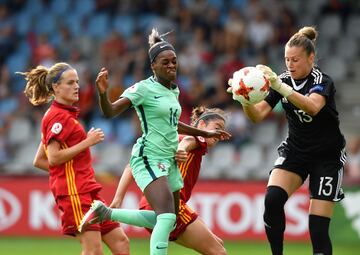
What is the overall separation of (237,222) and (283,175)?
18.6 feet

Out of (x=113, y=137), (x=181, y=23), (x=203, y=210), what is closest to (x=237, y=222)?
(x=203, y=210)

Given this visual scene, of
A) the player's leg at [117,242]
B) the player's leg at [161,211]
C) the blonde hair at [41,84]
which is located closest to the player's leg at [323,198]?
the player's leg at [161,211]

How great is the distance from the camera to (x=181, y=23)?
59.8 feet

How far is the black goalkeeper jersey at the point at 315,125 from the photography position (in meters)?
8.16

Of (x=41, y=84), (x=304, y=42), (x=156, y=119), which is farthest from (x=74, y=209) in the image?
(x=304, y=42)

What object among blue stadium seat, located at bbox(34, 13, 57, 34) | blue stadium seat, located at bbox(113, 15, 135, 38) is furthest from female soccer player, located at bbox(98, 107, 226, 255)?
blue stadium seat, located at bbox(34, 13, 57, 34)

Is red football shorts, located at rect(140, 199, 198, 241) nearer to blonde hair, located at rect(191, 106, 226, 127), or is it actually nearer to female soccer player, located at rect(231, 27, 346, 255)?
female soccer player, located at rect(231, 27, 346, 255)

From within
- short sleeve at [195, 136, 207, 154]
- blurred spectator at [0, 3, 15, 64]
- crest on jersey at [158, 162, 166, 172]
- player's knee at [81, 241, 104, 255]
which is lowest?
player's knee at [81, 241, 104, 255]

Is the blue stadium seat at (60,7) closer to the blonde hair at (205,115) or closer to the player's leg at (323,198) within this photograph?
the blonde hair at (205,115)

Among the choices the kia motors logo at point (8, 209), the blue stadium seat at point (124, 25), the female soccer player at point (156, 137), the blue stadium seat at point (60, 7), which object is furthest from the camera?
the blue stadium seat at point (60, 7)

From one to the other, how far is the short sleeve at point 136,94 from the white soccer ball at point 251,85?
754 mm

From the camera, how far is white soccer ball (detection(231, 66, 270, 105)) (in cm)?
780

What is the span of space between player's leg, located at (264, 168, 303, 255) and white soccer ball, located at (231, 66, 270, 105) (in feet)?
2.64

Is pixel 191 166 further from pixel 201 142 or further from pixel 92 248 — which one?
pixel 92 248
